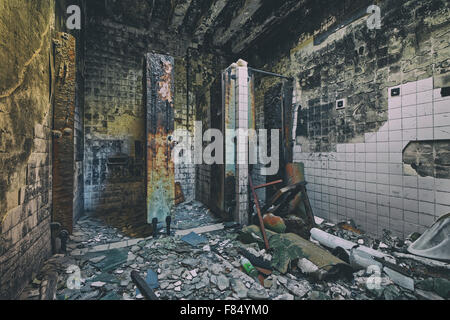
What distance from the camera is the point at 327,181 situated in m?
3.87

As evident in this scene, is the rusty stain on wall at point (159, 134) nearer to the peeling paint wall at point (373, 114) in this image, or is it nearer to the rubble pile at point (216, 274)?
the rubble pile at point (216, 274)

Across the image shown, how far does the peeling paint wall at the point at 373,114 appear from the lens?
2.57m

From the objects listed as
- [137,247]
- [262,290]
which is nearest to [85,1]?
[137,247]

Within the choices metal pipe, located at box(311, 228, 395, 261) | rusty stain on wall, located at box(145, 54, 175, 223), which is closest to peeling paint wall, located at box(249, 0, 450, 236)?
metal pipe, located at box(311, 228, 395, 261)

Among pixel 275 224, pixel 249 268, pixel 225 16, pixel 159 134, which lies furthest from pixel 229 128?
pixel 225 16

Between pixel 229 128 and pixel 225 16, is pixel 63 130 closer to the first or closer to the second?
pixel 229 128

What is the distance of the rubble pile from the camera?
195 cm

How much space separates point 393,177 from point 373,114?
1.07 metres

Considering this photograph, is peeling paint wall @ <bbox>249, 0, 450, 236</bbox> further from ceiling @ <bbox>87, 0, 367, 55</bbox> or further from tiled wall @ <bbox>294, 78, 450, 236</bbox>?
ceiling @ <bbox>87, 0, 367, 55</bbox>

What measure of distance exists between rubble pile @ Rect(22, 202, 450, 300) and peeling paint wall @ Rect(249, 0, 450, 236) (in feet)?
2.07

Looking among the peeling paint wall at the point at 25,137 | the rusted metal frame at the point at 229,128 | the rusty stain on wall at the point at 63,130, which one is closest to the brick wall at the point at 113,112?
the rusty stain on wall at the point at 63,130

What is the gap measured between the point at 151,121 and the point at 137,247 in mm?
2032

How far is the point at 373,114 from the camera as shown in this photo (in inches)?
124
